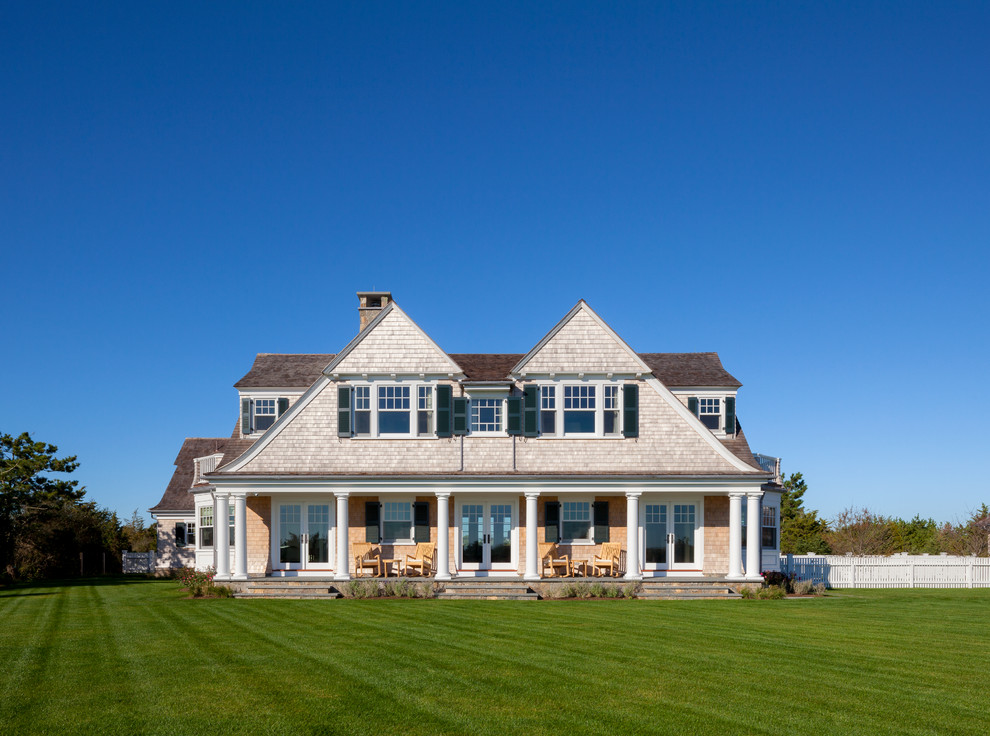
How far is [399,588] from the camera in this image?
24891mm

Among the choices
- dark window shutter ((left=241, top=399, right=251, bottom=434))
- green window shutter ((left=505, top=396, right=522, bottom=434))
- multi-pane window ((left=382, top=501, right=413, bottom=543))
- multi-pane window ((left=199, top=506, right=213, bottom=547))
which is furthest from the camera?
multi-pane window ((left=199, top=506, right=213, bottom=547))

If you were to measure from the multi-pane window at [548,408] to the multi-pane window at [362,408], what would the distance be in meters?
5.58

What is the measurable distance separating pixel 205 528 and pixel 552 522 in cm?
1339

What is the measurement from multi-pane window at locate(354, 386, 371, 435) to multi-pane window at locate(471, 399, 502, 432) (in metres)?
3.36

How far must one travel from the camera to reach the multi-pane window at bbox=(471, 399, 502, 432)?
27859 mm

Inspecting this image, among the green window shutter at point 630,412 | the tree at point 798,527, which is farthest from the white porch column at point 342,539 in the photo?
the tree at point 798,527

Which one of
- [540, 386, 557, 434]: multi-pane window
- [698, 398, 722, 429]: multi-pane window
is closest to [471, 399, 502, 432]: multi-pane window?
[540, 386, 557, 434]: multi-pane window

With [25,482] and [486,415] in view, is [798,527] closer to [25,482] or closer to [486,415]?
[486,415]

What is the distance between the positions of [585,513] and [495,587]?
4.17m

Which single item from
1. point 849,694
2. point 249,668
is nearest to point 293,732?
point 249,668

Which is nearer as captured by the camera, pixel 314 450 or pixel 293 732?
pixel 293 732

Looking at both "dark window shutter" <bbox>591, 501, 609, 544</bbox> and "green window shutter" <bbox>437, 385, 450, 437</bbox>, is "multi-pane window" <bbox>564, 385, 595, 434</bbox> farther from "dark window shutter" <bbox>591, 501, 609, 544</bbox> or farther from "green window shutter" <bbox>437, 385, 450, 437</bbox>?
"green window shutter" <bbox>437, 385, 450, 437</bbox>

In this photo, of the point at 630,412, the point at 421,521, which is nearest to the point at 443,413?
the point at 421,521

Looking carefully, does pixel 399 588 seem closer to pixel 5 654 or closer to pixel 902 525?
pixel 5 654
